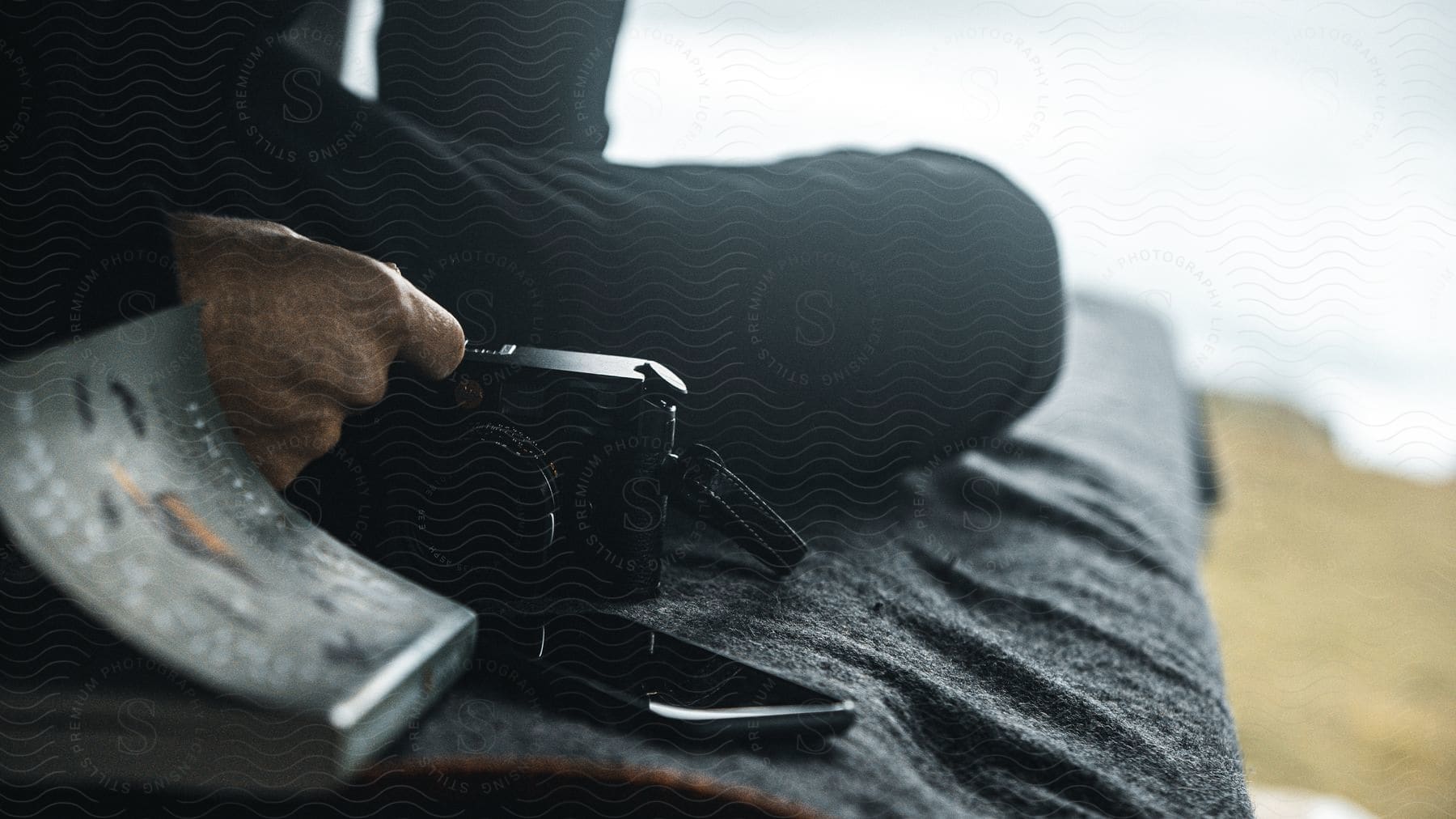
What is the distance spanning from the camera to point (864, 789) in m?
0.20

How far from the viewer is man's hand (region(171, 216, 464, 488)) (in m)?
0.24

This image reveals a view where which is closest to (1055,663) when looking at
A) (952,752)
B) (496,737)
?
(952,752)

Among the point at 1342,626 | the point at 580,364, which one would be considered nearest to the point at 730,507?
the point at 580,364

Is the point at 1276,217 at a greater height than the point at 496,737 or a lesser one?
greater

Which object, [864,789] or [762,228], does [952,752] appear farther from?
[762,228]

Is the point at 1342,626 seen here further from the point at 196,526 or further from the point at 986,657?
the point at 196,526

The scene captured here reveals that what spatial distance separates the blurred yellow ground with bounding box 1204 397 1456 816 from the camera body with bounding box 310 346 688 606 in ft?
1.21

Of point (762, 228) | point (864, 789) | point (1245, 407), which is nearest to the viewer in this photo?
point (864, 789)

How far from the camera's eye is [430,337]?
0.81 ft

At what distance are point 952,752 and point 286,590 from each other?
0.56 feet

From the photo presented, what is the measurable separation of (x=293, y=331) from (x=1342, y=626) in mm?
530

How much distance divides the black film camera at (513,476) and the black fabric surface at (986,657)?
0.09 feet

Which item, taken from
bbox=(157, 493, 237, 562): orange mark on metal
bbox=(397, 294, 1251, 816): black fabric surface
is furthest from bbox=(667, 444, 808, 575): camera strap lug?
bbox=(157, 493, 237, 562): orange mark on metal

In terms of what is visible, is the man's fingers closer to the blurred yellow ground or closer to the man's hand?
the man's hand
